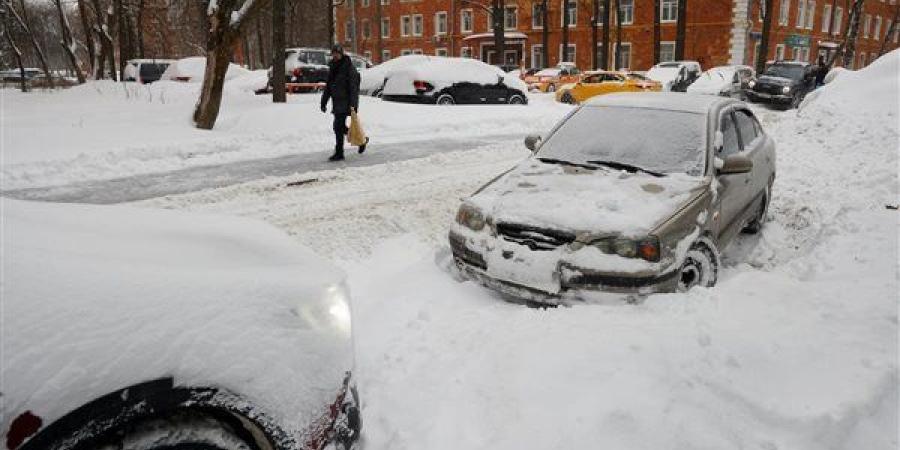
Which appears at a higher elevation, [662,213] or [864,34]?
[864,34]

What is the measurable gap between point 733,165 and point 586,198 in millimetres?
1411

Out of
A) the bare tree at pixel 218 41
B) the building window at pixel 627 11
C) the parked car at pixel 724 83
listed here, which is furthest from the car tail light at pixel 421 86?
the building window at pixel 627 11

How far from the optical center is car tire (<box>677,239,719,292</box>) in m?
4.45

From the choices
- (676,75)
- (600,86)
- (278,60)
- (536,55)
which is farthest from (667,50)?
(278,60)

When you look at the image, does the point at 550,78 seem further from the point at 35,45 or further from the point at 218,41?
the point at 35,45

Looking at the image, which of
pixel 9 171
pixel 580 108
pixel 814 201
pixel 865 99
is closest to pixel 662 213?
pixel 580 108

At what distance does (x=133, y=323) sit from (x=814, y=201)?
26.0 ft

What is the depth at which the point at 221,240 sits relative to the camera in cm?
261

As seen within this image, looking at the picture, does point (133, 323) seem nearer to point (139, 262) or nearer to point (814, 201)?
point (139, 262)

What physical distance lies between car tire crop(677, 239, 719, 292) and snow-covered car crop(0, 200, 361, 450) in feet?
9.79

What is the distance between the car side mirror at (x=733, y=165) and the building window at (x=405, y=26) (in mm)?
55144

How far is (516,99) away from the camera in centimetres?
1925

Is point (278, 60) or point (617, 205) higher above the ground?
point (278, 60)

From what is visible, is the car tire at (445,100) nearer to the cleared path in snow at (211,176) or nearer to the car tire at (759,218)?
the cleared path in snow at (211,176)
